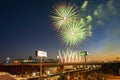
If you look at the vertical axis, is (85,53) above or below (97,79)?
above

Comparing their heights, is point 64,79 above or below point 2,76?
below

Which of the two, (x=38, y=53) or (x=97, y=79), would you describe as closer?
(x=38, y=53)

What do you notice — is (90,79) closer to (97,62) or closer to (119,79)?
(119,79)

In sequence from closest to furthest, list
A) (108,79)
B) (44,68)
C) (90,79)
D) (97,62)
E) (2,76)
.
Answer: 1. (2,76)
2. (108,79)
3. (90,79)
4. (97,62)
5. (44,68)

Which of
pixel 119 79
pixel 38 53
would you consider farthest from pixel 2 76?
pixel 119 79

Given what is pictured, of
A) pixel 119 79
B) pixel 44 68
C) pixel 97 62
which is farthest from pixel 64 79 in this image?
pixel 44 68

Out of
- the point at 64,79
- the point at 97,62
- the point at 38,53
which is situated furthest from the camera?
the point at 97,62

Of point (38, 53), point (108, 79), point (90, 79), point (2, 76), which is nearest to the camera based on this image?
point (2, 76)

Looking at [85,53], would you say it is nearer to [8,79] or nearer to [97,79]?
[97,79]

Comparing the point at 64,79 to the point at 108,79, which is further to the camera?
the point at 108,79
